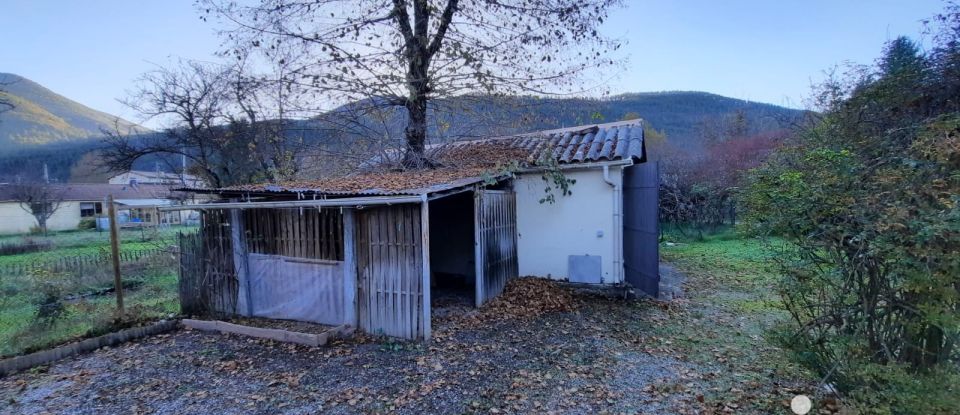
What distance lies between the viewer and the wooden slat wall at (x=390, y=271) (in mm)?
5719

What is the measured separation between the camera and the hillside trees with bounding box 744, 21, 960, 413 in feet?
8.30

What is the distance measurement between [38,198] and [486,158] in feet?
120

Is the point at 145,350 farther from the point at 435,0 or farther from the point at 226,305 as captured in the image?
the point at 435,0

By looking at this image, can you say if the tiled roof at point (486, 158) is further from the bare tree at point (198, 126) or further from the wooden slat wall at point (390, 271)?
the bare tree at point (198, 126)

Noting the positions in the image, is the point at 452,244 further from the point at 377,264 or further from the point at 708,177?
the point at 708,177

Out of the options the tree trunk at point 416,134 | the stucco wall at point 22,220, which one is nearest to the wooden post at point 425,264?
the tree trunk at point 416,134

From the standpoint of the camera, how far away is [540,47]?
31.3ft

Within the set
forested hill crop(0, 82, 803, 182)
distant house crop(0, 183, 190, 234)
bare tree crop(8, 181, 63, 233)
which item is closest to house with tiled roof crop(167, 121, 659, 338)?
forested hill crop(0, 82, 803, 182)

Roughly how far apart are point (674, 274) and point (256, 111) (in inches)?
598

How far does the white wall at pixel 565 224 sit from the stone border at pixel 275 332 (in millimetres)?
4078

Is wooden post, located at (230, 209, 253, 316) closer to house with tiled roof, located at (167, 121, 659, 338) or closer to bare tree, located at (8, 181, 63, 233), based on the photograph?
house with tiled roof, located at (167, 121, 659, 338)

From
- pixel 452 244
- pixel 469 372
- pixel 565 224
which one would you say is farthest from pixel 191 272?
pixel 565 224

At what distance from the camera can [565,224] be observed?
8.20 m

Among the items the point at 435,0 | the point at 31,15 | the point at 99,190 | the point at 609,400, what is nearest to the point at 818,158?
the point at 609,400
